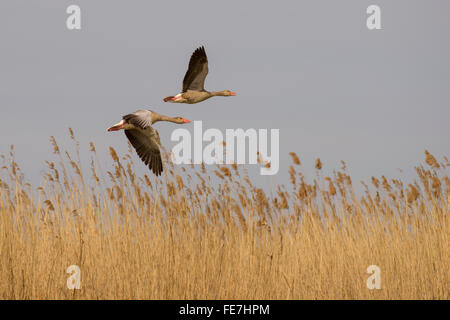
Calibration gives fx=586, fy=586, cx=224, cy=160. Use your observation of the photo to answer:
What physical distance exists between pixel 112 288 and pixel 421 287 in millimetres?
3474

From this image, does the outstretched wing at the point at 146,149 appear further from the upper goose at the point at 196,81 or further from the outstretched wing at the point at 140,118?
the outstretched wing at the point at 140,118

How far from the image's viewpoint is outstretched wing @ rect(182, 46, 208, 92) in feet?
22.4

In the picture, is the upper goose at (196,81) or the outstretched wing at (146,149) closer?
the upper goose at (196,81)

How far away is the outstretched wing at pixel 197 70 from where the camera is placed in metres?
6.83

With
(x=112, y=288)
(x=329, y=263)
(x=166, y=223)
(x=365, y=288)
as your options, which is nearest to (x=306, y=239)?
(x=329, y=263)

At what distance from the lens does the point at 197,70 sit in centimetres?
690

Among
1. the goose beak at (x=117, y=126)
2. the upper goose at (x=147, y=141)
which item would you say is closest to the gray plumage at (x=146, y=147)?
the upper goose at (x=147, y=141)

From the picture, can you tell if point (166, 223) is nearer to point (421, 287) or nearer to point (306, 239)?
point (306, 239)

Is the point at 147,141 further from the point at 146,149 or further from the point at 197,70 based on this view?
the point at 197,70

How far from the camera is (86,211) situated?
237 inches

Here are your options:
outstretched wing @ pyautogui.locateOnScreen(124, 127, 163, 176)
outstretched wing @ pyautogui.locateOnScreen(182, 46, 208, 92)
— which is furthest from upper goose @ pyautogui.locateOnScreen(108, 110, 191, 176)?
outstretched wing @ pyautogui.locateOnScreen(182, 46, 208, 92)

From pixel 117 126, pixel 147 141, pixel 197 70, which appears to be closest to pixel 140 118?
pixel 117 126

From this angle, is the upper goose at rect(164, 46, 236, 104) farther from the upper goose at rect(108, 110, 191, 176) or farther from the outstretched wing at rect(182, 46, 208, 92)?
the upper goose at rect(108, 110, 191, 176)

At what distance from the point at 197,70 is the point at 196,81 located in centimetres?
15
